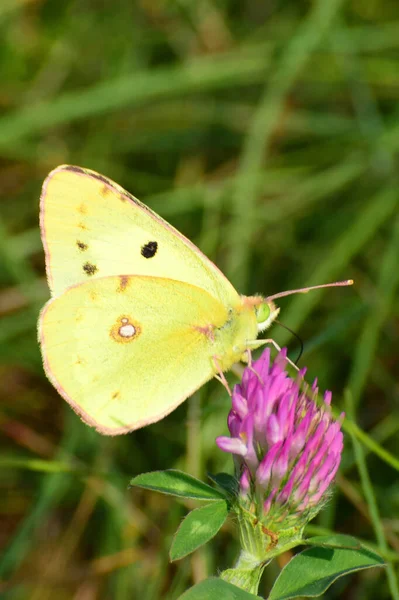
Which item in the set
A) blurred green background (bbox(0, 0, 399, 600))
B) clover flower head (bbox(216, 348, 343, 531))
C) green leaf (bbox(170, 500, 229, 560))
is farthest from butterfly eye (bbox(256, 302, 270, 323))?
green leaf (bbox(170, 500, 229, 560))

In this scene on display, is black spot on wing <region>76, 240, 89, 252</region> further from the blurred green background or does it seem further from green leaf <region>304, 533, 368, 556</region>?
green leaf <region>304, 533, 368, 556</region>

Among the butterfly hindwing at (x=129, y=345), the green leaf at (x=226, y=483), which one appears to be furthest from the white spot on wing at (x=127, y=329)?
the green leaf at (x=226, y=483)

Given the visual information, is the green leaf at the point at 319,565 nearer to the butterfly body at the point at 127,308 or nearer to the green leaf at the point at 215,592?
the green leaf at the point at 215,592

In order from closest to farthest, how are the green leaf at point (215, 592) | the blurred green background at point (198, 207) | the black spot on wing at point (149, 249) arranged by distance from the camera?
the green leaf at point (215, 592) < the black spot on wing at point (149, 249) < the blurred green background at point (198, 207)

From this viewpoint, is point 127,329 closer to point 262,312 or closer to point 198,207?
point 262,312

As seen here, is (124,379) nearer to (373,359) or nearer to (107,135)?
(373,359)

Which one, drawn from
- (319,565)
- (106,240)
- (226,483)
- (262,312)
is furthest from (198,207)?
(319,565)
